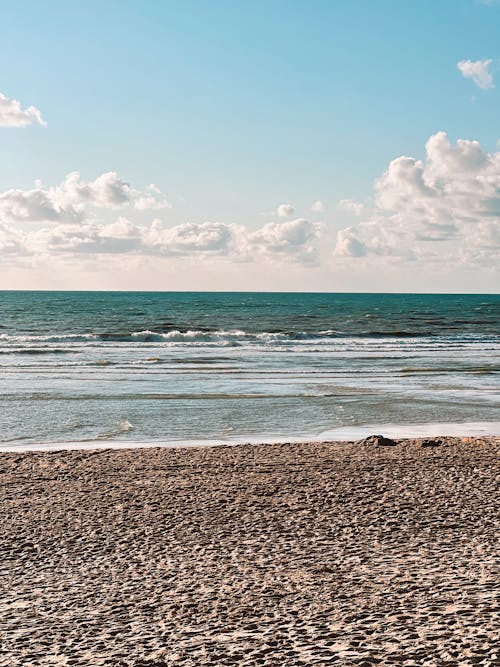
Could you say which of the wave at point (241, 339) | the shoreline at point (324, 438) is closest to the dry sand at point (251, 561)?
the shoreline at point (324, 438)

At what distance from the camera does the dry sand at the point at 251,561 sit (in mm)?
4992

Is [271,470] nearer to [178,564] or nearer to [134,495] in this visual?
[134,495]

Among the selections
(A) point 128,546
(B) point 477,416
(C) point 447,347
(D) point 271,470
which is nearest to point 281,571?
(A) point 128,546

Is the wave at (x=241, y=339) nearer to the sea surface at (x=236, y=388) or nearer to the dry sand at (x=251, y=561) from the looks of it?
the sea surface at (x=236, y=388)

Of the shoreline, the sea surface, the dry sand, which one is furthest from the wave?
the dry sand

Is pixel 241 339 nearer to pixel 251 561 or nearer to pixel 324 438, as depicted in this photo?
pixel 324 438

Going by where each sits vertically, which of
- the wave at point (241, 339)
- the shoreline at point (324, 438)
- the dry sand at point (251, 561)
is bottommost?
the shoreline at point (324, 438)

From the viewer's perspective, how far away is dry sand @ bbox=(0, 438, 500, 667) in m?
4.99

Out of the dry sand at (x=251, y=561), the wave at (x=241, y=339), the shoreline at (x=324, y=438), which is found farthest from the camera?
the wave at (x=241, y=339)

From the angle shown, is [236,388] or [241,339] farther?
[241,339]

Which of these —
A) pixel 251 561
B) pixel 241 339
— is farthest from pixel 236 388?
pixel 241 339

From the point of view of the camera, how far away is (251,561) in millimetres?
6973

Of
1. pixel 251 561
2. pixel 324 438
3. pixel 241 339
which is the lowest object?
pixel 324 438

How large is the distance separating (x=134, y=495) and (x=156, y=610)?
390 centimetres
